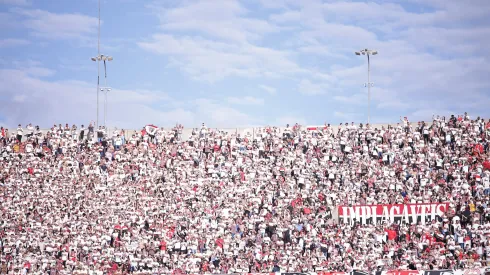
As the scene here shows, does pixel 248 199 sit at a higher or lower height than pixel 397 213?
higher

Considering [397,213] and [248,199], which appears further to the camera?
[248,199]

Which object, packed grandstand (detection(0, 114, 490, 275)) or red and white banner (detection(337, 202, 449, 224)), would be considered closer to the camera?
packed grandstand (detection(0, 114, 490, 275))

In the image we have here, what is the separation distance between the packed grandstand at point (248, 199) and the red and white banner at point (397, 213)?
0.20 ft

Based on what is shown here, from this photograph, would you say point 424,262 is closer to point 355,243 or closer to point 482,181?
point 355,243

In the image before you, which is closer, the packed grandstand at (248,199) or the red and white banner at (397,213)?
the packed grandstand at (248,199)

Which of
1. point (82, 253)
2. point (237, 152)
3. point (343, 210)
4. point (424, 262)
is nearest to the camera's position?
point (424, 262)

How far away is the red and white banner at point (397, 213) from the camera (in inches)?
1708

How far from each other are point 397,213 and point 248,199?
28.3 ft

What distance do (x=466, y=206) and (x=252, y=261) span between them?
12.6 meters

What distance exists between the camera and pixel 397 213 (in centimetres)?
4353

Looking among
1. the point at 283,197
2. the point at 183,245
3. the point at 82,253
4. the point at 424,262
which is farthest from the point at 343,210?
the point at 82,253

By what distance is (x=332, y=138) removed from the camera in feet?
162

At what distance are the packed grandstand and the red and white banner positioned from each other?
6 centimetres

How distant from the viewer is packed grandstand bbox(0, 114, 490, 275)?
40.3 metres
